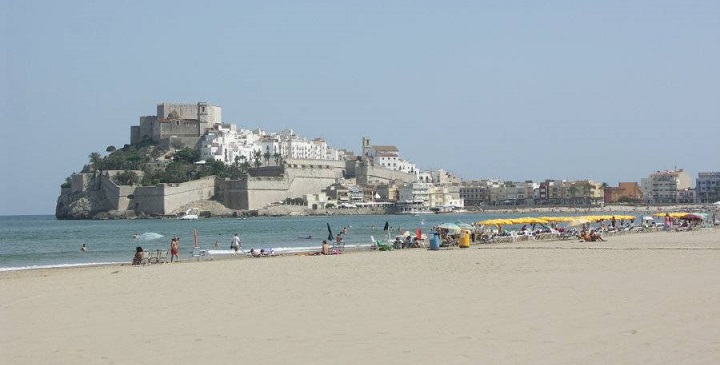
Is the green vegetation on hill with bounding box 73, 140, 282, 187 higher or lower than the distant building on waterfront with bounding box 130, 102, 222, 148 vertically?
lower

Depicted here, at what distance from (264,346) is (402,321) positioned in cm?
178

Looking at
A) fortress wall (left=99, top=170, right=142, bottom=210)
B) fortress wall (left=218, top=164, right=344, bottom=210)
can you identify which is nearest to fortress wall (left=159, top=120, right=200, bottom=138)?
fortress wall (left=99, top=170, right=142, bottom=210)

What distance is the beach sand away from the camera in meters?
7.07

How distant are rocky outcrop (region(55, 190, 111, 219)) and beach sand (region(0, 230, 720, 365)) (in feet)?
260

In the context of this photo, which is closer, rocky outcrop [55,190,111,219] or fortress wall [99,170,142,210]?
fortress wall [99,170,142,210]

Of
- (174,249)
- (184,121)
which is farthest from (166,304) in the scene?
(184,121)

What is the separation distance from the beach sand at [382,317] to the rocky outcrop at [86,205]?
79.2 m

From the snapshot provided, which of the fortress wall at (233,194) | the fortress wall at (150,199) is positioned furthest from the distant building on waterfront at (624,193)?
the fortress wall at (150,199)

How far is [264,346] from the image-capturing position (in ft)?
25.1

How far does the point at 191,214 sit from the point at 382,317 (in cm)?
8019

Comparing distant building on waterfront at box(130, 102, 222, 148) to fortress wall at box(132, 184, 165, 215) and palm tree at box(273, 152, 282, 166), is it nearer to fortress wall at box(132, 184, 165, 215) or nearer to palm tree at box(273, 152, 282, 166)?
palm tree at box(273, 152, 282, 166)

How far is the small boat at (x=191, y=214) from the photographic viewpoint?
Result: 85025mm

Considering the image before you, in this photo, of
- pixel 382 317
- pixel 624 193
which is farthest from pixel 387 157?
pixel 382 317

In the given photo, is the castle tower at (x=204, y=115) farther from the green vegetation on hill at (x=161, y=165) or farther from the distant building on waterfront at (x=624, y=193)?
the distant building on waterfront at (x=624, y=193)
